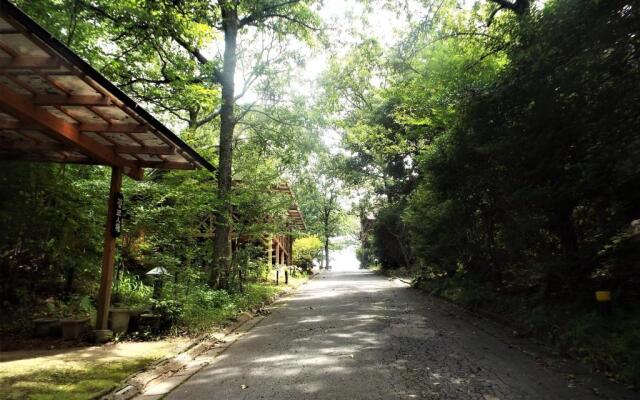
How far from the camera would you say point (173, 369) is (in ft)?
19.8

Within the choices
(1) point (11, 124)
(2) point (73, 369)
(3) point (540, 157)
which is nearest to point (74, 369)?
(2) point (73, 369)

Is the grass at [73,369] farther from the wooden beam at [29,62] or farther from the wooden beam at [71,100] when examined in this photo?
the wooden beam at [29,62]

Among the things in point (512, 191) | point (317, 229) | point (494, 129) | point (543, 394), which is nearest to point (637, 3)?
point (494, 129)

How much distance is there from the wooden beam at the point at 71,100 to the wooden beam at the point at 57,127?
153 mm

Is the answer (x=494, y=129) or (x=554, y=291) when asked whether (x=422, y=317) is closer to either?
(x=554, y=291)

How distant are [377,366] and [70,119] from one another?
6.04 m

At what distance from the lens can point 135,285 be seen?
11344mm

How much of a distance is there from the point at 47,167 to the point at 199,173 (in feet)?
13.4

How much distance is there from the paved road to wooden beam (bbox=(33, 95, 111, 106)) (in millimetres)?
4011

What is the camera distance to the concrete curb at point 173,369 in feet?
16.1

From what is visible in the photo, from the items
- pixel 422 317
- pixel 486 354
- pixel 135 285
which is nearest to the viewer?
pixel 486 354

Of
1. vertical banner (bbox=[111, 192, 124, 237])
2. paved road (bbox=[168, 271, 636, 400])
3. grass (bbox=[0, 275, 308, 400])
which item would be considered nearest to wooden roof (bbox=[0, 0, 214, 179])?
vertical banner (bbox=[111, 192, 124, 237])

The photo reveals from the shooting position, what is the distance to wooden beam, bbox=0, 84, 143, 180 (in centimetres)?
546

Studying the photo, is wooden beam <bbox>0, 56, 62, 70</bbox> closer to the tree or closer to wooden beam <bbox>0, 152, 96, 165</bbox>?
wooden beam <bbox>0, 152, 96, 165</bbox>
